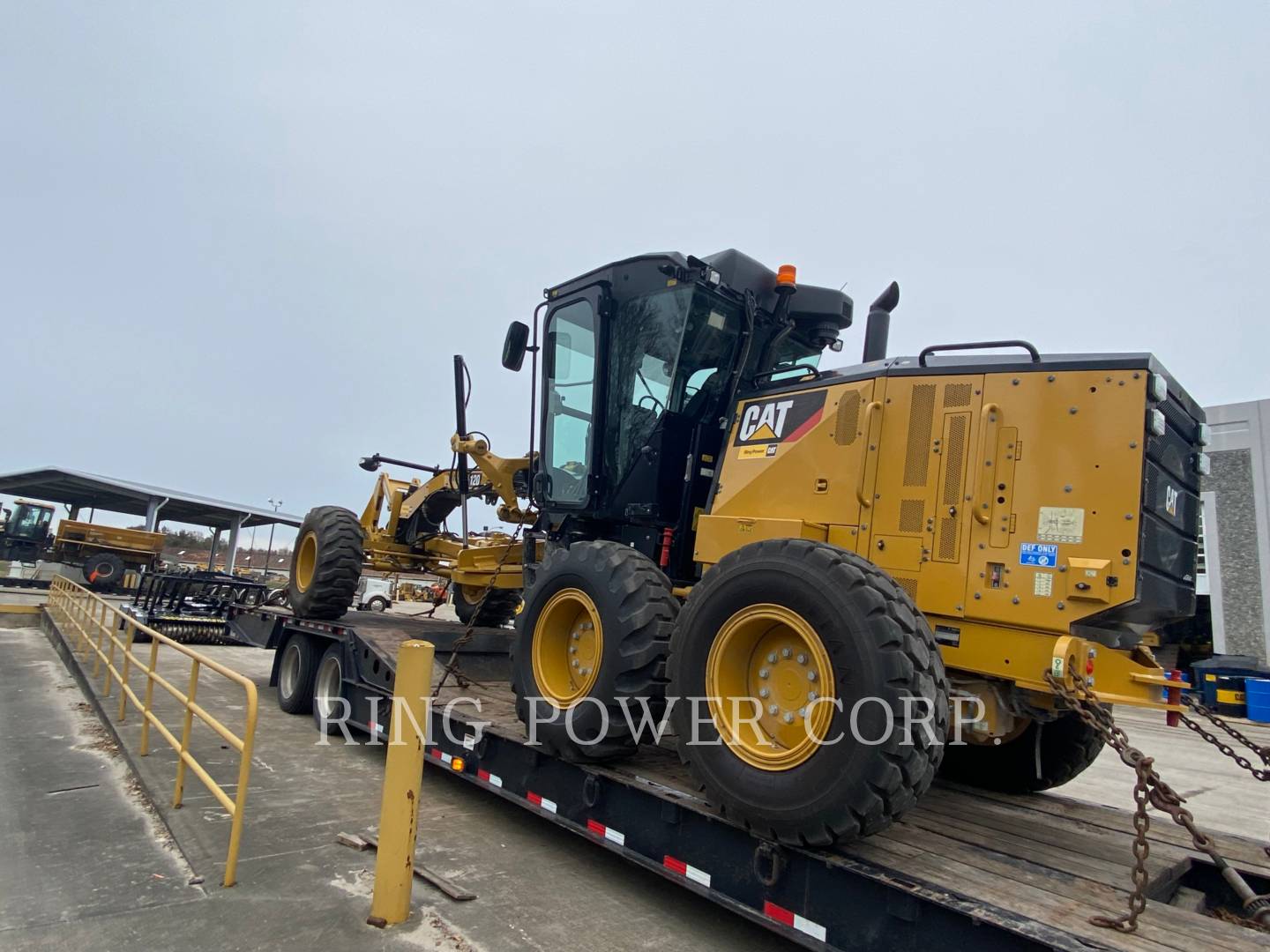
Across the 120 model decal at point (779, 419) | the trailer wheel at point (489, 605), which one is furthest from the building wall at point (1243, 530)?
the 120 model decal at point (779, 419)

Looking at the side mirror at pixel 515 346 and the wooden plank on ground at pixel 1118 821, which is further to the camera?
the side mirror at pixel 515 346

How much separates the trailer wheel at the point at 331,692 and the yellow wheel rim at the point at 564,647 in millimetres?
3147

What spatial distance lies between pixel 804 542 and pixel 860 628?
49cm

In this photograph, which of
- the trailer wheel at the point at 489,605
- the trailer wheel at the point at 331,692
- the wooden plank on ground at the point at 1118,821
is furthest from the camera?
the trailer wheel at the point at 489,605

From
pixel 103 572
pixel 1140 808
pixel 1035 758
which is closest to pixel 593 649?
pixel 1035 758

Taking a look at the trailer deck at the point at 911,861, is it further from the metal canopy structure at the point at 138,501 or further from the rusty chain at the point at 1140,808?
the metal canopy structure at the point at 138,501

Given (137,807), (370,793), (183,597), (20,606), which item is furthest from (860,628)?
(20,606)

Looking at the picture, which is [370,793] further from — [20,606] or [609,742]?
[20,606]

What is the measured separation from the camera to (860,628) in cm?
312

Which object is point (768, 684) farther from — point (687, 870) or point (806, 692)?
point (687, 870)

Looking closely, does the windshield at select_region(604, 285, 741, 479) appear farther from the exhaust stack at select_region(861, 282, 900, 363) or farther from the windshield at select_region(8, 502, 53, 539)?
the windshield at select_region(8, 502, 53, 539)

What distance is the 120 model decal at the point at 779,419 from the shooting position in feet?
14.4

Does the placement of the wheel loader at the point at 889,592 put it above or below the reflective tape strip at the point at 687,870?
above

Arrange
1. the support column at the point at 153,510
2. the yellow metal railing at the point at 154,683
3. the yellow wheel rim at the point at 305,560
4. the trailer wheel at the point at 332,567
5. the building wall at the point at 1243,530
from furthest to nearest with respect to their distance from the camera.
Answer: the support column at the point at 153,510 < the building wall at the point at 1243,530 < the yellow wheel rim at the point at 305,560 < the trailer wheel at the point at 332,567 < the yellow metal railing at the point at 154,683
